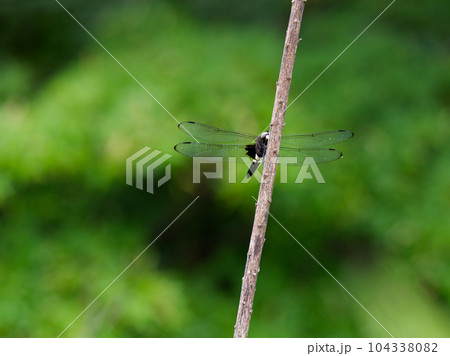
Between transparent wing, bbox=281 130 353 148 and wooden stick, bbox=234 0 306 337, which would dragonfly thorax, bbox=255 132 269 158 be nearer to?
transparent wing, bbox=281 130 353 148

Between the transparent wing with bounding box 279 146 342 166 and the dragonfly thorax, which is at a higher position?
the transparent wing with bounding box 279 146 342 166

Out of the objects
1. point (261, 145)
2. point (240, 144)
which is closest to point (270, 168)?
point (261, 145)

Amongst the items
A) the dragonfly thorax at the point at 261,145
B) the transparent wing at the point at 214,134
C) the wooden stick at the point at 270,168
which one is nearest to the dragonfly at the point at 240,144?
the transparent wing at the point at 214,134

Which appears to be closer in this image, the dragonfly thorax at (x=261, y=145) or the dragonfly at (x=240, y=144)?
the dragonfly thorax at (x=261, y=145)

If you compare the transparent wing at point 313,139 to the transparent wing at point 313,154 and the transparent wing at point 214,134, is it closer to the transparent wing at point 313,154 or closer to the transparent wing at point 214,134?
the transparent wing at point 313,154

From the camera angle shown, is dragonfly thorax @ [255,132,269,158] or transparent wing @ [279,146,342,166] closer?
dragonfly thorax @ [255,132,269,158]

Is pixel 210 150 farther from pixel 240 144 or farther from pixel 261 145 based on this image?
pixel 261 145

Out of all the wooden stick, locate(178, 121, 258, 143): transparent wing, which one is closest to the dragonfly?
locate(178, 121, 258, 143): transparent wing

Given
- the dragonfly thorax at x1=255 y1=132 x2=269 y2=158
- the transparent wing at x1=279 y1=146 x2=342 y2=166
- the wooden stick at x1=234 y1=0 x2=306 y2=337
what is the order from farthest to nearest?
the transparent wing at x1=279 y1=146 x2=342 y2=166
the dragonfly thorax at x1=255 y1=132 x2=269 y2=158
the wooden stick at x1=234 y1=0 x2=306 y2=337
